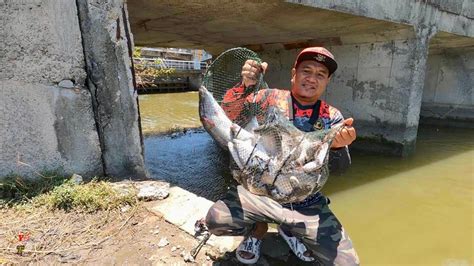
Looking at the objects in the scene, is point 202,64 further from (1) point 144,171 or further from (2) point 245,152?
(2) point 245,152

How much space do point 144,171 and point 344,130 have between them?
251cm

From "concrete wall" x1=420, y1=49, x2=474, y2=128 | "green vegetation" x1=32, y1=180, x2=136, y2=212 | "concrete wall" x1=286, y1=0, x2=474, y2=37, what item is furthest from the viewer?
"concrete wall" x1=420, y1=49, x2=474, y2=128

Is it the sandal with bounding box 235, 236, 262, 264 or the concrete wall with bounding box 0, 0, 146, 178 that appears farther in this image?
the concrete wall with bounding box 0, 0, 146, 178

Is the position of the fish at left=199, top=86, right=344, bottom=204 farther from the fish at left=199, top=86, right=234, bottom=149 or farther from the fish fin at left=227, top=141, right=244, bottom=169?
the fish at left=199, top=86, right=234, bottom=149

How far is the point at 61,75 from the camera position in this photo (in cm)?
324

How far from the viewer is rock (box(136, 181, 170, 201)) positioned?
10.8ft

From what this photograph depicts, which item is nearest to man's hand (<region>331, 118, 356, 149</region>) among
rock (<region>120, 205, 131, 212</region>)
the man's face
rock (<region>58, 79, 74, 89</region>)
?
the man's face

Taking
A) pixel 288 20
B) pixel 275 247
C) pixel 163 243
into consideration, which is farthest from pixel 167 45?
pixel 275 247

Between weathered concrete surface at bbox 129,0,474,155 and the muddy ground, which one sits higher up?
weathered concrete surface at bbox 129,0,474,155

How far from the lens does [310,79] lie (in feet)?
8.20

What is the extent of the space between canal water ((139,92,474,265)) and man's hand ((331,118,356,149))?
1862 mm

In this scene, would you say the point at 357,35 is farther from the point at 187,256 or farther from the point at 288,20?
the point at 187,256

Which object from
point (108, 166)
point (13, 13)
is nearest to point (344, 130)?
point (108, 166)

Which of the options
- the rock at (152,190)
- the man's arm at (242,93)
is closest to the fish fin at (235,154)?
the man's arm at (242,93)
